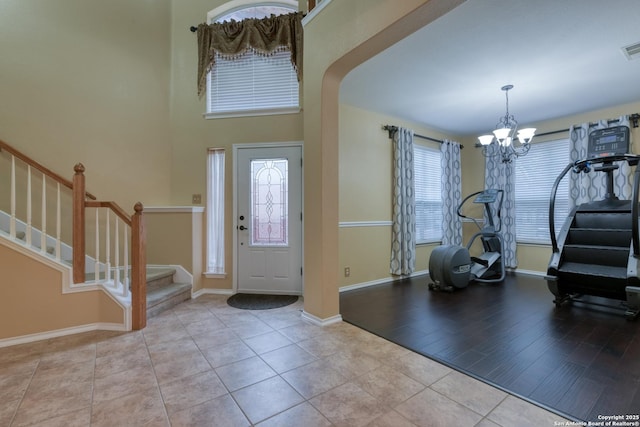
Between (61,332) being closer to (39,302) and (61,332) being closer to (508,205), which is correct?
(39,302)

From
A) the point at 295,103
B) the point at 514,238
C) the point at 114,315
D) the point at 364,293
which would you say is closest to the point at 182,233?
the point at 114,315

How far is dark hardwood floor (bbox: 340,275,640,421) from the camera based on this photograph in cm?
174

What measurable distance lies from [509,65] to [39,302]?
5.17 metres

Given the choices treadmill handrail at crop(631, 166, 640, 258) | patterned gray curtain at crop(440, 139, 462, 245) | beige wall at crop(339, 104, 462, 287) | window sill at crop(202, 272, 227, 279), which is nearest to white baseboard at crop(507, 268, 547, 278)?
patterned gray curtain at crop(440, 139, 462, 245)

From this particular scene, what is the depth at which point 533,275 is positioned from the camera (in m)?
4.98

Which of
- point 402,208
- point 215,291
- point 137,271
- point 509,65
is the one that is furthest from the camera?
point 402,208

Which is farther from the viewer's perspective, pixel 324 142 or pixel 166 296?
pixel 166 296

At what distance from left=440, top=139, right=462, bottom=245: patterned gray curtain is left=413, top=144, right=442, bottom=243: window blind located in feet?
0.30

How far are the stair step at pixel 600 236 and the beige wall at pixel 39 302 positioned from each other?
17.6 feet

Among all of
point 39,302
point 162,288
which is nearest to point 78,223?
point 39,302

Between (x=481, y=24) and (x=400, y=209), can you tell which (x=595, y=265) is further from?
(x=481, y=24)

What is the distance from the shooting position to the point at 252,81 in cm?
404

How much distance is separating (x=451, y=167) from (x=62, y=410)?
5.93m

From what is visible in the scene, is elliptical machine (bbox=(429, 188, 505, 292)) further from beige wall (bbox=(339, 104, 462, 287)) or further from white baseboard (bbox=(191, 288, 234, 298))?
white baseboard (bbox=(191, 288, 234, 298))
